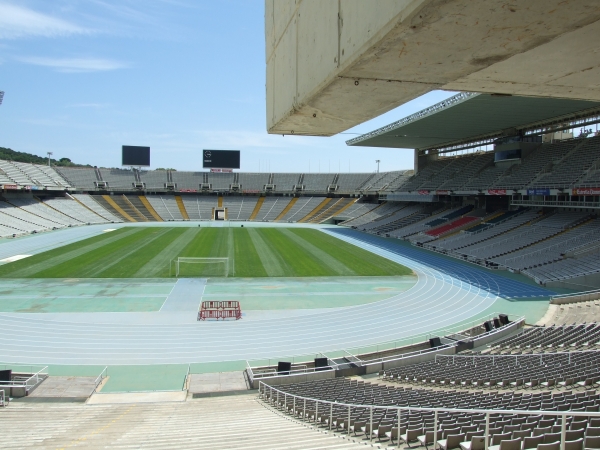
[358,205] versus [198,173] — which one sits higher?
[198,173]

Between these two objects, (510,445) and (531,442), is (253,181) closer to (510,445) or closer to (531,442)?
(531,442)

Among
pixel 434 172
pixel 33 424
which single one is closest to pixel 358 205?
pixel 434 172

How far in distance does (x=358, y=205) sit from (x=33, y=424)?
227 ft

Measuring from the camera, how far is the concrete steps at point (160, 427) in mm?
8148

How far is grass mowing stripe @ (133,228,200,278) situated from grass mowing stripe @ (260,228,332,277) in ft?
28.2

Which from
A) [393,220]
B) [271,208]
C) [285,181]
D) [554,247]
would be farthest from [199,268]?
[285,181]

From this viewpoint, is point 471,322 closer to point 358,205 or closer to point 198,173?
point 358,205

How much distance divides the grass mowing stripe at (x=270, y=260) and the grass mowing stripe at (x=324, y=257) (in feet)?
10.8

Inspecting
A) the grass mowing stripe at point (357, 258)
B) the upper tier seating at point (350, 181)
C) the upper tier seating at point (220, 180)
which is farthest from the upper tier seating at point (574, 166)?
the upper tier seating at point (220, 180)

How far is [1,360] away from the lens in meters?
15.8

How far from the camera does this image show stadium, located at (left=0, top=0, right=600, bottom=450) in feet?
10.3

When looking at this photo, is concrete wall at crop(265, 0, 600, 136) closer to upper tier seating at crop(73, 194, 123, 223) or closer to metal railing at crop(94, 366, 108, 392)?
metal railing at crop(94, 366, 108, 392)

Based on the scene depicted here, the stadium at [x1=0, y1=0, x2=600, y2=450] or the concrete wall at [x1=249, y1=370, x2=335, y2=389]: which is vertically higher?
the stadium at [x1=0, y1=0, x2=600, y2=450]

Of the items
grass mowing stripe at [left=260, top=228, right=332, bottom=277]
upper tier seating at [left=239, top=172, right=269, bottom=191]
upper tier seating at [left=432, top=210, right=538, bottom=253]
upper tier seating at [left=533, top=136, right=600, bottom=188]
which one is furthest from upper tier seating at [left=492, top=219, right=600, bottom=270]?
upper tier seating at [left=239, top=172, right=269, bottom=191]
